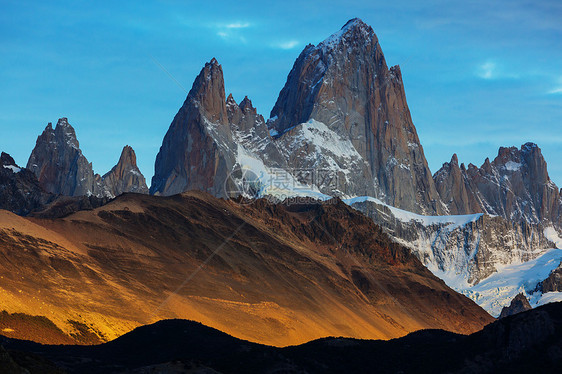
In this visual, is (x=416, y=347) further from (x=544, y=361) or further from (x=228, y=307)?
(x=228, y=307)

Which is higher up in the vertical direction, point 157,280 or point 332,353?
point 157,280

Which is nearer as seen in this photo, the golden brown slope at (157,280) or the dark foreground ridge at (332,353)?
the dark foreground ridge at (332,353)

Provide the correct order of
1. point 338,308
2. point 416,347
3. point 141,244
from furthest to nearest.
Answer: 1. point 338,308
2. point 141,244
3. point 416,347

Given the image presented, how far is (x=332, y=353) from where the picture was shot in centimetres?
8512

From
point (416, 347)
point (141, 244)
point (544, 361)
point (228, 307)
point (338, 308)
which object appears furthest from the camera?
point (338, 308)

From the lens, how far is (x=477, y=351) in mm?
77750

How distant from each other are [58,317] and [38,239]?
3345 cm

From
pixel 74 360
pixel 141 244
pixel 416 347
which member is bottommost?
pixel 74 360

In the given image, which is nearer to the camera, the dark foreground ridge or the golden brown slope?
the dark foreground ridge

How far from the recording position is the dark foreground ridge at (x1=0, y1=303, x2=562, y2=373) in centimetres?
7412

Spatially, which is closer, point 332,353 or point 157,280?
point 332,353

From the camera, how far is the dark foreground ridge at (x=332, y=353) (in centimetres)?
7412

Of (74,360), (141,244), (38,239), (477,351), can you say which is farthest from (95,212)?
(477,351)

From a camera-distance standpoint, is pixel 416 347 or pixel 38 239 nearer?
A: pixel 416 347
